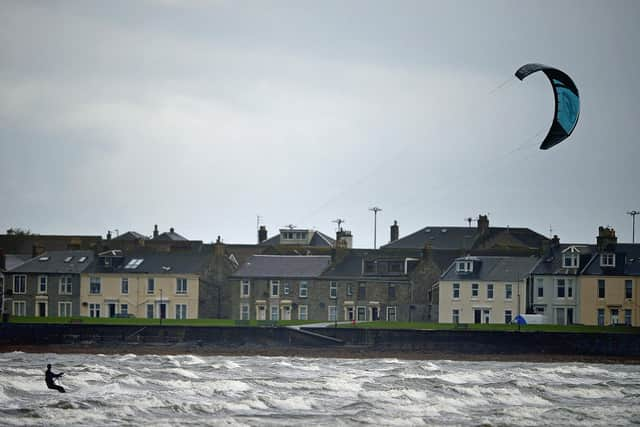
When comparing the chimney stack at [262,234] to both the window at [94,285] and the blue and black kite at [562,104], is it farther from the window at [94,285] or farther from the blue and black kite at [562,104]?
the blue and black kite at [562,104]

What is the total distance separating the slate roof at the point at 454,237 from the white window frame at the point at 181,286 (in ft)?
71.5

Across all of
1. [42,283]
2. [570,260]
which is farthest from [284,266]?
[570,260]

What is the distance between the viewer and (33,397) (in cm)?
3875

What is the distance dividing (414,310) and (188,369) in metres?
25.9

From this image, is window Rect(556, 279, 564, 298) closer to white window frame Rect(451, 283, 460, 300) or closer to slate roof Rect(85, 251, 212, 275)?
white window frame Rect(451, 283, 460, 300)

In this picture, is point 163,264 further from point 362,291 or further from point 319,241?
point 319,241

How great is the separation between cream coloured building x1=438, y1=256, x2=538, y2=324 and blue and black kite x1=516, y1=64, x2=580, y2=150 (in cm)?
2876

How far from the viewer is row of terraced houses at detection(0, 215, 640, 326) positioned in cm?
6969

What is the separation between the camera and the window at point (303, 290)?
247 feet

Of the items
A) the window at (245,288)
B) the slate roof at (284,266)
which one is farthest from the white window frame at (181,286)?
the window at (245,288)

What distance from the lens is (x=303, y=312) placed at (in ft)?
247

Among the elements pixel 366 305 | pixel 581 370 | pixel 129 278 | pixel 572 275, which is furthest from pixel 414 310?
pixel 581 370

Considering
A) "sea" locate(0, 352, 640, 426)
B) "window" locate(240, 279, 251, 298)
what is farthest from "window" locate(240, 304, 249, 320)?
"sea" locate(0, 352, 640, 426)

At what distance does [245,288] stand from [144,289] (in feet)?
19.0
